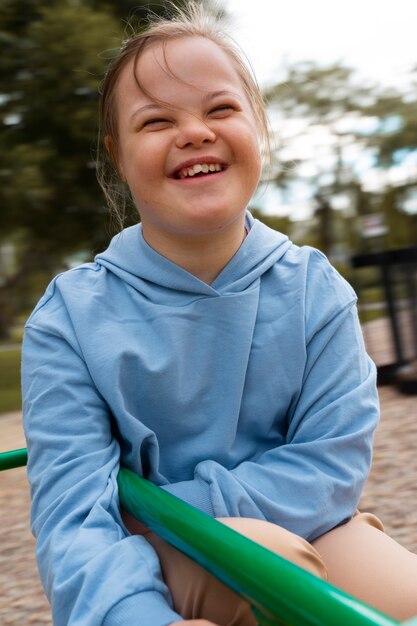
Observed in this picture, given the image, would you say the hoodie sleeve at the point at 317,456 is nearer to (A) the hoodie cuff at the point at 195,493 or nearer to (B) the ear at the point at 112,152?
(A) the hoodie cuff at the point at 195,493

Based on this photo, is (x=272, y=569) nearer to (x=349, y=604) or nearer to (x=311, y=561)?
(x=349, y=604)

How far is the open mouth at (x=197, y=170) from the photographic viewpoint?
1.40 meters

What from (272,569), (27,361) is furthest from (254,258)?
(272,569)

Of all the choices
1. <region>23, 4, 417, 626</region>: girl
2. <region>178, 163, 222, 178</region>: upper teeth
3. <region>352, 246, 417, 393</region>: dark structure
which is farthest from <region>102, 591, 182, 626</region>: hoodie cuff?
<region>352, 246, 417, 393</region>: dark structure

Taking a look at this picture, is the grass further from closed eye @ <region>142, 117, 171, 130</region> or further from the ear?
closed eye @ <region>142, 117, 171, 130</region>

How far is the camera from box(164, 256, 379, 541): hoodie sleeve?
133 centimetres

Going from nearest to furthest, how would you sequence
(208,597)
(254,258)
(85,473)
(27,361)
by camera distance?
(208,597)
(85,473)
(27,361)
(254,258)

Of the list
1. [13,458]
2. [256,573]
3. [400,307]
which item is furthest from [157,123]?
[400,307]

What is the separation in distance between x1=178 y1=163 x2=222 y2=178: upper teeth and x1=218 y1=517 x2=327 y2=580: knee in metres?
0.57

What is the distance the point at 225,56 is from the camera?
1509 millimetres

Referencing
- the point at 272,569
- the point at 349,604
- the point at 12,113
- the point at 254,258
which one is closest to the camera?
the point at 349,604

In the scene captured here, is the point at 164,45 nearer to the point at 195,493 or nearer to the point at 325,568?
the point at 195,493

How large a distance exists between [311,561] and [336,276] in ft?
1.92

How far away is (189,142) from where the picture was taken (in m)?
1.39
